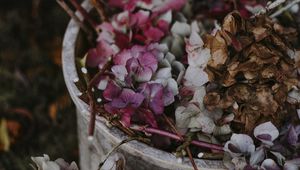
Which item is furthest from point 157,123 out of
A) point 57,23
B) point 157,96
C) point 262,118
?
point 57,23

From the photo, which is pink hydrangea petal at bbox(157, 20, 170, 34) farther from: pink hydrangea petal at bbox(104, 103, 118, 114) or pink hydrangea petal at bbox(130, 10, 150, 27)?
pink hydrangea petal at bbox(104, 103, 118, 114)

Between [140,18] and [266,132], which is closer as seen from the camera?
[266,132]

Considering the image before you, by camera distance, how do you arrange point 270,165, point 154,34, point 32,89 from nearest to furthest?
1. point 270,165
2. point 154,34
3. point 32,89

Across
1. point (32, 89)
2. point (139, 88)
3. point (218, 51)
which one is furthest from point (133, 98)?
point (32, 89)

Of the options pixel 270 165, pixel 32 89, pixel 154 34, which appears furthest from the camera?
pixel 32 89

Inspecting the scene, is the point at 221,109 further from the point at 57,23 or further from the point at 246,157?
the point at 57,23

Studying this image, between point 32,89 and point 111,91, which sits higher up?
point 111,91

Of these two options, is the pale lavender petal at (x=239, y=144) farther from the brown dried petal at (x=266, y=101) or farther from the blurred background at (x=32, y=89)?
the blurred background at (x=32, y=89)

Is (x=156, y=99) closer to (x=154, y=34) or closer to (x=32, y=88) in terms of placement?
(x=154, y=34)

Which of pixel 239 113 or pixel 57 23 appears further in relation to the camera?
pixel 57 23
